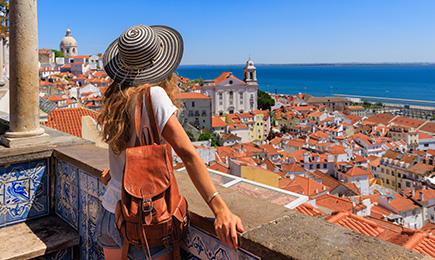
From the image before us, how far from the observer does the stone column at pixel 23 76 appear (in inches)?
105

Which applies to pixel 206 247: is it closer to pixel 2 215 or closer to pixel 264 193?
pixel 264 193

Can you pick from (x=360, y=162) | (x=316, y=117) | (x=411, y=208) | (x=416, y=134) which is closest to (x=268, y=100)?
(x=316, y=117)

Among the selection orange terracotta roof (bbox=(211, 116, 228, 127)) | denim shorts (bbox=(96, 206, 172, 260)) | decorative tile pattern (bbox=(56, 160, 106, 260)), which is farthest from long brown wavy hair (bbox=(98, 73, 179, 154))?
orange terracotta roof (bbox=(211, 116, 228, 127))

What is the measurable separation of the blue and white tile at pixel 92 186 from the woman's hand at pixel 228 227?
1.08 metres

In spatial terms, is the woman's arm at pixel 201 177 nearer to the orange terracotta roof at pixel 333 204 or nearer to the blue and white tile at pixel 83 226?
the blue and white tile at pixel 83 226

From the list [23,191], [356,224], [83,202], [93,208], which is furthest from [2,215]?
[356,224]

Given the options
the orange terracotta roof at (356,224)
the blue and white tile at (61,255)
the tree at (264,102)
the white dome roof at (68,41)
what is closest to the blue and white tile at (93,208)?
the blue and white tile at (61,255)

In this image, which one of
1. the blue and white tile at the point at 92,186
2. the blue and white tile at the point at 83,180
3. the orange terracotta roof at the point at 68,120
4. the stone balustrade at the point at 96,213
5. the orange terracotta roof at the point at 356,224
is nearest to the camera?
the stone balustrade at the point at 96,213

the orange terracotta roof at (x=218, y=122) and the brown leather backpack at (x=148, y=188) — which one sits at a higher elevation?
the brown leather backpack at (x=148, y=188)

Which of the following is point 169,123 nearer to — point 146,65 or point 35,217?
point 146,65

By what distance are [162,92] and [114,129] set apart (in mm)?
212

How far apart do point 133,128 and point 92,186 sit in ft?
3.29

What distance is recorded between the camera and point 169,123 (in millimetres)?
1253

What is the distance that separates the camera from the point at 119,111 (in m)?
1.31
